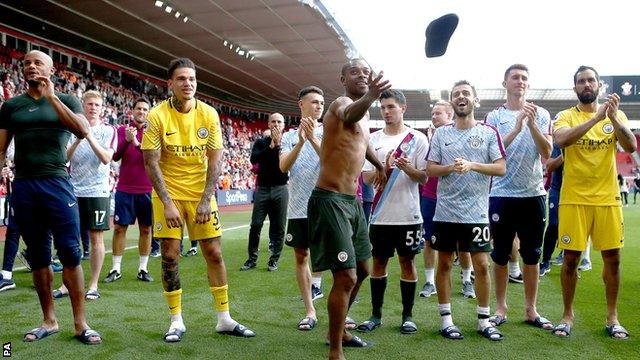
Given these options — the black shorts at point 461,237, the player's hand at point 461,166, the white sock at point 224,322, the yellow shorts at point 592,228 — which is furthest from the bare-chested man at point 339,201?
the yellow shorts at point 592,228

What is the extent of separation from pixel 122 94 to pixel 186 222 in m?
22.3

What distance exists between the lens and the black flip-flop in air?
4.45 metres

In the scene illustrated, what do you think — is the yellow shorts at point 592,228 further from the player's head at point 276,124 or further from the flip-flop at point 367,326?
the player's head at point 276,124

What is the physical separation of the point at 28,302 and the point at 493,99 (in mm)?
39650

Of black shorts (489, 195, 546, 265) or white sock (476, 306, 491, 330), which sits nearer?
white sock (476, 306, 491, 330)

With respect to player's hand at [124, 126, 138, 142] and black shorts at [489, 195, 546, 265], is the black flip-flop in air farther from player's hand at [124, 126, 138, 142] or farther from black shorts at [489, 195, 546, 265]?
player's hand at [124, 126, 138, 142]

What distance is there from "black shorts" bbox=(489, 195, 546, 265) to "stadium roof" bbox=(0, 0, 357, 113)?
15364 millimetres

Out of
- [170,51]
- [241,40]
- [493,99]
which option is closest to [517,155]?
[241,40]

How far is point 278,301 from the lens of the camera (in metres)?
5.73

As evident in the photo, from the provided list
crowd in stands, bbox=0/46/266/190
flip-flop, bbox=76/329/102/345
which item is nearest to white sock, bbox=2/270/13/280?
flip-flop, bbox=76/329/102/345

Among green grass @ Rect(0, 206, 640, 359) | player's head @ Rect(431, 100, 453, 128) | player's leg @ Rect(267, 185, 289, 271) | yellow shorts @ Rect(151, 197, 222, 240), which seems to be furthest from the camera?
player's leg @ Rect(267, 185, 289, 271)

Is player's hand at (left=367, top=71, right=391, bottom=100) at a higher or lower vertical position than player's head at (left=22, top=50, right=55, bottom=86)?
lower

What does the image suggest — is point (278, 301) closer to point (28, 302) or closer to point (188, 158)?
point (188, 158)

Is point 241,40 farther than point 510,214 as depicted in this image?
Yes
